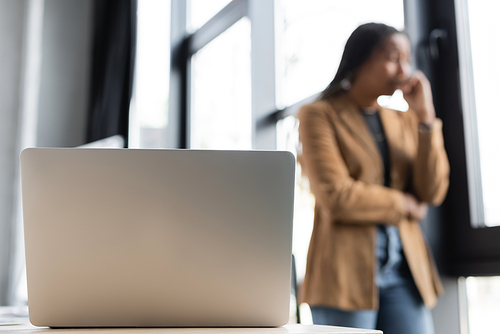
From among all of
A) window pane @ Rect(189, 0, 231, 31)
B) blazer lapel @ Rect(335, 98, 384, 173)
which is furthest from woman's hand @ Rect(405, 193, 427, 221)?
window pane @ Rect(189, 0, 231, 31)

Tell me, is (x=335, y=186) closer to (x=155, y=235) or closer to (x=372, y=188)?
(x=372, y=188)

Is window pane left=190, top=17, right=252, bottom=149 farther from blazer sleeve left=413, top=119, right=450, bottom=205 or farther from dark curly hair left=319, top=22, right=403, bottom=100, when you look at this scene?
blazer sleeve left=413, top=119, right=450, bottom=205

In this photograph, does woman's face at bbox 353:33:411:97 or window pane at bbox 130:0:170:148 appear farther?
window pane at bbox 130:0:170:148

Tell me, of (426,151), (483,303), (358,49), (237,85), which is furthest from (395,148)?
(237,85)

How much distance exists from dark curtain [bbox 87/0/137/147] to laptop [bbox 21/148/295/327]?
11.2 feet

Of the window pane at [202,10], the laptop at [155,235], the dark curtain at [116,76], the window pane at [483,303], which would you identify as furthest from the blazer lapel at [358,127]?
the dark curtain at [116,76]

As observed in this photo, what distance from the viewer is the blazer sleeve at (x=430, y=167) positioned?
Result: 1661 mm

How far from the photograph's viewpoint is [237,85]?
131 inches

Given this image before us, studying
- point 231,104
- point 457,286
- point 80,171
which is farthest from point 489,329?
point 231,104

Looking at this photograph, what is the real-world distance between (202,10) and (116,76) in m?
0.92

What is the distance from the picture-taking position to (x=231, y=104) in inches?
133

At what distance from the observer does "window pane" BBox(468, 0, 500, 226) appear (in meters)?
1.88

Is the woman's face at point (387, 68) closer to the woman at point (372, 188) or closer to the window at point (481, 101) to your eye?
the woman at point (372, 188)

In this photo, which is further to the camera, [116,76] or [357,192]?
[116,76]
